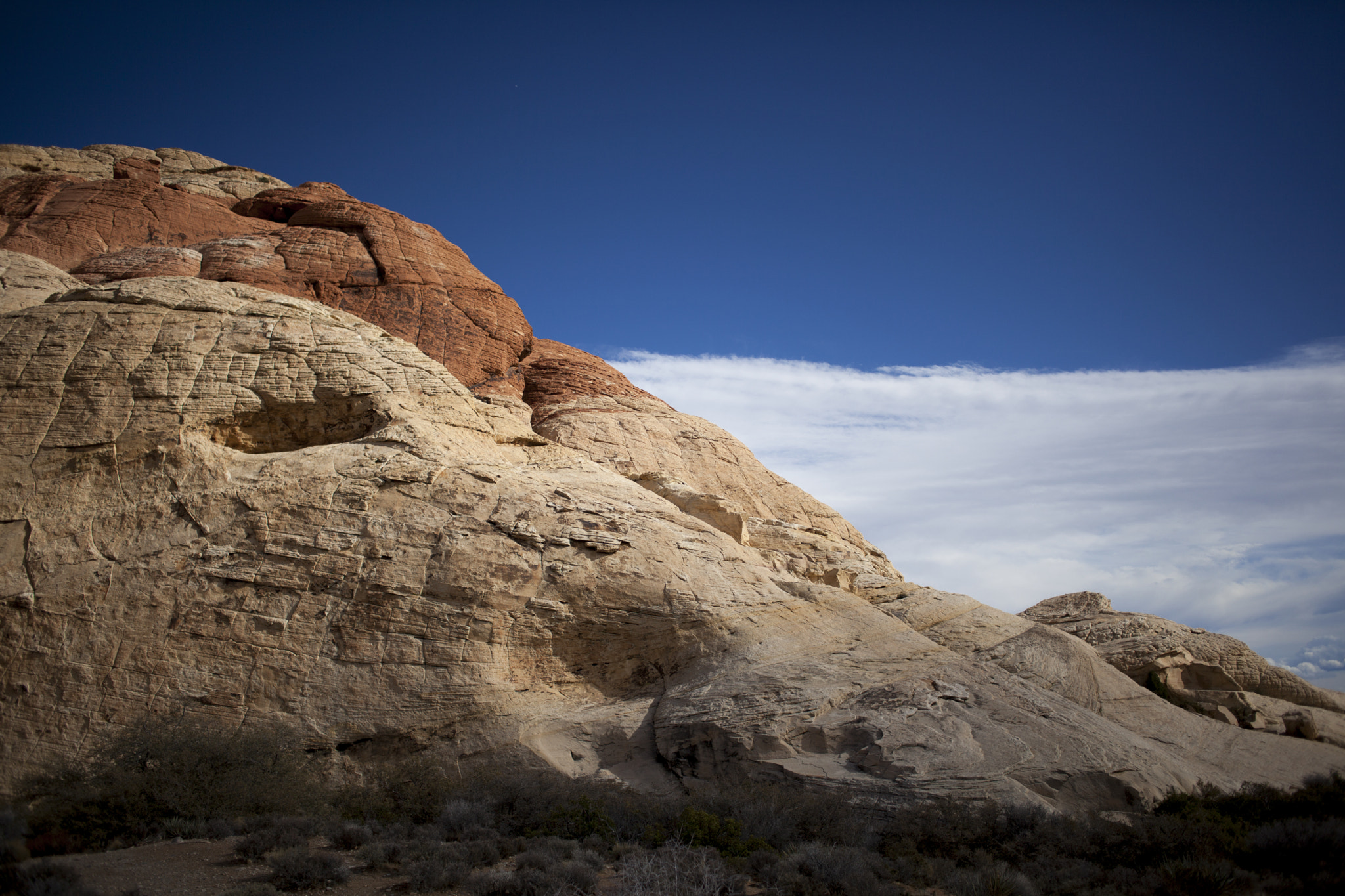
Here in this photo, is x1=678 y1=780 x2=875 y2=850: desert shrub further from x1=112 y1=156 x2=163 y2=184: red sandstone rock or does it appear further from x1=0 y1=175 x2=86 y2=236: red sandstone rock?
x1=112 y1=156 x2=163 y2=184: red sandstone rock

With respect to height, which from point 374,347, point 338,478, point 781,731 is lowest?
point 781,731

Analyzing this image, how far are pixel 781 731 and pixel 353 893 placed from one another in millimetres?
5970

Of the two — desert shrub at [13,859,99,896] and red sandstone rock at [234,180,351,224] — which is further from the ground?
red sandstone rock at [234,180,351,224]

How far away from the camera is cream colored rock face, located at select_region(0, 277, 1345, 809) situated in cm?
1077

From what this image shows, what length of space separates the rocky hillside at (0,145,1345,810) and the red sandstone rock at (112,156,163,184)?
949 cm

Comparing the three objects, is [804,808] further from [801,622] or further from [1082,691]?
[1082,691]

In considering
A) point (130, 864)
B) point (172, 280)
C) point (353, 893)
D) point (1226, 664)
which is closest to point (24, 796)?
point (130, 864)

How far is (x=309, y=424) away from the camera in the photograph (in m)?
14.9

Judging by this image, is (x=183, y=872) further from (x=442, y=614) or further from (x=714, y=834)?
(x=714, y=834)

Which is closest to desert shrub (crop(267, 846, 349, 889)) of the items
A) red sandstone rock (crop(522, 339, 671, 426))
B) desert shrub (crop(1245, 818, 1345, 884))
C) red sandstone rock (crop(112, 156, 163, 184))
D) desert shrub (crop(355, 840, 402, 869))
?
desert shrub (crop(355, 840, 402, 869))

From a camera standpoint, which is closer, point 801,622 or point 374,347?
point 801,622

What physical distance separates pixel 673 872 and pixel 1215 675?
16664 millimetres

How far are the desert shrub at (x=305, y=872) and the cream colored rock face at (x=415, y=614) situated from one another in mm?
3575

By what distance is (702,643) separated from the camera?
40.8ft
